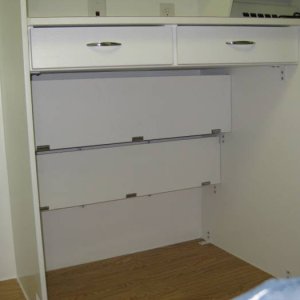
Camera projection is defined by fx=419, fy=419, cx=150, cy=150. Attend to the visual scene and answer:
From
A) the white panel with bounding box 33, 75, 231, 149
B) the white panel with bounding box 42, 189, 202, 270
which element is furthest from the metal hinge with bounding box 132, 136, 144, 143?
the white panel with bounding box 42, 189, 202, 270

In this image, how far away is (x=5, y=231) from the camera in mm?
1856

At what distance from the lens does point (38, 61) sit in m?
1.25

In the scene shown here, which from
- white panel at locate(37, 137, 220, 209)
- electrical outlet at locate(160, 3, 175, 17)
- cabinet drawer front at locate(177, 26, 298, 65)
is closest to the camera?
cabinet drawer front at locate(177, 26, 298, 65)

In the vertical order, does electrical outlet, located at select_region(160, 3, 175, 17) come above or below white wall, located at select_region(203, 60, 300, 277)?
above

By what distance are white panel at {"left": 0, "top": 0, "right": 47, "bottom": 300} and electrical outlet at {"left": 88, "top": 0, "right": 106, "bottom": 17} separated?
36 centimetres

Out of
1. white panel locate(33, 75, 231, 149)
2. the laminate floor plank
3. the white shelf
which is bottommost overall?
the laminate floor plank

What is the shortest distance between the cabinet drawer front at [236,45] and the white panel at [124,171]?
62 cm

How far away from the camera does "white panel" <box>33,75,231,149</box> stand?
5.50ft

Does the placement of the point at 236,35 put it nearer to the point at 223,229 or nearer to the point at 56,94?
the point at 56,94

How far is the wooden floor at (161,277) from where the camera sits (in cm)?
172

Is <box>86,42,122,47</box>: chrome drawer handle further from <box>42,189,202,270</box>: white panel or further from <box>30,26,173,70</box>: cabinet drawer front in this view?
<box>42,189,202,270</box>: white panel

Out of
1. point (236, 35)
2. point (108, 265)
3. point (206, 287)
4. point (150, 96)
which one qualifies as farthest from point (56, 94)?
point (206, 287)

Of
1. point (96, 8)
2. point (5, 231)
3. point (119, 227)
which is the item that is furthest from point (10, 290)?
point (96, 8)

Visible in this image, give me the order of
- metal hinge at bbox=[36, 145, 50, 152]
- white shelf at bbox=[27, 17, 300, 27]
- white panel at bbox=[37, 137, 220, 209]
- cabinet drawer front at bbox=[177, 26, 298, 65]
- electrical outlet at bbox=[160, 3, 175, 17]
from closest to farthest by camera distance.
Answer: white shelf at bbox=[27, 17, 300, 27], cabinet drawer front at bbox=[177, 26, 298, 65], metal hinge at bbox=[36, 145, 50, 152], white panel at bbox=[37, 137, 220, 209], electrical outlet at bbox=[160, 3, 175, 17]
